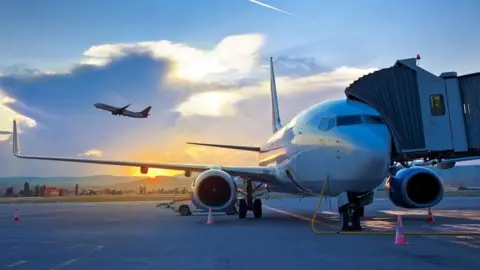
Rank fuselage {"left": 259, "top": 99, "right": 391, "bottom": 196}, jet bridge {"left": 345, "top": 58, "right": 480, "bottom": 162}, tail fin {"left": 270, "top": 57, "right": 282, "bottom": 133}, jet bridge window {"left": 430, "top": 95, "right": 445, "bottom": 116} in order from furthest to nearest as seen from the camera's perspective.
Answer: tail fin {"left": 270, "top": 57, "right": 282, "bottom": 133} → jet bridge window {"left": 430, "top": 95, "right": 445, "bottom": 116} → jet bridge {"left": 345, "top": 58, "right": 480, "bottom": 162} → fuselage {"left": 259, "top": 99, "right": 391, "bottom": 196}

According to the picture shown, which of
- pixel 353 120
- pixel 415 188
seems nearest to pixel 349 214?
pixel 353 120

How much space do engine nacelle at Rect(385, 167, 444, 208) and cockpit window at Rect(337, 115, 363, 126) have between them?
14.8 ft

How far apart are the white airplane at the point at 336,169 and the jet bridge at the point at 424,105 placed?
69cm

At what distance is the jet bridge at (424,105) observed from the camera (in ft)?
43.8

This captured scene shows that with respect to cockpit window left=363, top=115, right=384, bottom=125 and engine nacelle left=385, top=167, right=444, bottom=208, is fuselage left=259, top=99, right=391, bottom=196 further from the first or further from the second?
engine nacelle left=385, top=167, right=444, bottom=208

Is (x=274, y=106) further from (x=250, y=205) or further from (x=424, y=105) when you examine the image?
(x=424, y=105)

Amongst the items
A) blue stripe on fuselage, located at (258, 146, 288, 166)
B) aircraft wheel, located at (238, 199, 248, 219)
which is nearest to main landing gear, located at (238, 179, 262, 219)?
aircraft wheel, located at (238, 199, 248, 219)

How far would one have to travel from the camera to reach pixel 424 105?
13.6 meters

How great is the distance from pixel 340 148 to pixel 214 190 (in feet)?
20.7

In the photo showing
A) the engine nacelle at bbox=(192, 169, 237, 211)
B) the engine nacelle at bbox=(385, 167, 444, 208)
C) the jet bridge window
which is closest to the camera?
the jet bridge window

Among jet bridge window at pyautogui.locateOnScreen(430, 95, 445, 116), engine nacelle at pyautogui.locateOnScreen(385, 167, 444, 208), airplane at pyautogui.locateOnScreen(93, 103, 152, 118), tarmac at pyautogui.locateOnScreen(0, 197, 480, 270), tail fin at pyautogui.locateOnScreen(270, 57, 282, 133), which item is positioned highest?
airplane at pyautogui.locateOnScreen(93, 103, 152, 118)

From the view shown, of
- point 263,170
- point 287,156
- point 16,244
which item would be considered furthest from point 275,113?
point 16,244

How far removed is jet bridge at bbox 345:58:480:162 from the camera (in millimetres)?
13344

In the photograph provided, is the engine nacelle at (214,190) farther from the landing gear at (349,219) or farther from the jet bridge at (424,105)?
the jet bridge at (424,105)
